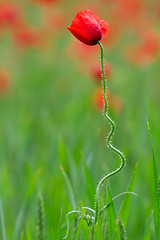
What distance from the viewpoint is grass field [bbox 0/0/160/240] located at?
3.62 feet

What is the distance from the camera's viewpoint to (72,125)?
210 cm

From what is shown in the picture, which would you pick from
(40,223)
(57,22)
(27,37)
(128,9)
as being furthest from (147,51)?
(40,223)

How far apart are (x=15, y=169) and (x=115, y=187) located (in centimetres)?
60

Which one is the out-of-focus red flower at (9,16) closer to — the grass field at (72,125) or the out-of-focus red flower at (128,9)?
the grass field at (72,125)

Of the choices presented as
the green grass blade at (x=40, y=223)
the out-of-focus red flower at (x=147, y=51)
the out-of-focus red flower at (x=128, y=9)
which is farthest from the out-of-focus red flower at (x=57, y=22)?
the green grass blade at (x=40, y=223)

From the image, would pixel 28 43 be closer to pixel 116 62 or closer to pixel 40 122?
pixel 40 122

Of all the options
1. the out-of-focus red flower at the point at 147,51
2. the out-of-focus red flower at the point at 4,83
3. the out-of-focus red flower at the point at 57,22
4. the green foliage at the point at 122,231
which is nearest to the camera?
the green foliage at the point at 122,231

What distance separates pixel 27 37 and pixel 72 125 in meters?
1.09

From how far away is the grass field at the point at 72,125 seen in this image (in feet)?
3.62

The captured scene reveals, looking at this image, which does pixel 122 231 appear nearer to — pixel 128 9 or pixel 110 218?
pixel 110 218

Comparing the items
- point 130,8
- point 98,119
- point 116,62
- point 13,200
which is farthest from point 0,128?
point 116,62

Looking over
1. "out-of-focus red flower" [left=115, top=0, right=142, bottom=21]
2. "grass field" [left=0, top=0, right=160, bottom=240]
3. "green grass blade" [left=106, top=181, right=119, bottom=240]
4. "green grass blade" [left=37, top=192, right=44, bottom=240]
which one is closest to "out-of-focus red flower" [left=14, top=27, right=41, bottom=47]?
"grass field" [left=0, top=0, right=160, bottom=240]

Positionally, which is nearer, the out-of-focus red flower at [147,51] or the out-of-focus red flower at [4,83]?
the out-of-focus red flower at [147,51]

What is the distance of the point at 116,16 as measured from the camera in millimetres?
3287
